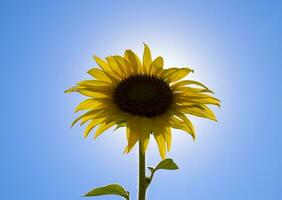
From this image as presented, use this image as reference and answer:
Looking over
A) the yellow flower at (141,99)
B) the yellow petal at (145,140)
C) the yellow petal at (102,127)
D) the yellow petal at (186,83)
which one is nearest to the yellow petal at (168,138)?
the yellow flower at (141,99)

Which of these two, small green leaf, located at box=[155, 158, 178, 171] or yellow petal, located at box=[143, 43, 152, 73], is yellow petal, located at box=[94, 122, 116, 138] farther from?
yellow petal, located at box=[143, 43, 152, 73]

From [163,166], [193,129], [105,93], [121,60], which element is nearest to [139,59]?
[121,60]

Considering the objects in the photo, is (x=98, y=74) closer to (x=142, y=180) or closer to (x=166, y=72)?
(x=166, y=72)

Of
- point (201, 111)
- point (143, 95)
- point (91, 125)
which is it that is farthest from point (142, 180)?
point (143, 95)

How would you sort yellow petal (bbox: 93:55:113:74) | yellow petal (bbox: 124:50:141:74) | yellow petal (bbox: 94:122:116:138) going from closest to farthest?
1. yellow petal (bbox: 94:122:116:138)
2. yellow petal (bbox: 93:55:113:74)
3. yellow petal (bbox: 124:50:141:74)

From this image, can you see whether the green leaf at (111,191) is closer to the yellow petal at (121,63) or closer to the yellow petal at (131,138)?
the yellow petal at (131,138)

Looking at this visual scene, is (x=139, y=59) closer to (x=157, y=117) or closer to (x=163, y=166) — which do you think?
(x=157, y=117)

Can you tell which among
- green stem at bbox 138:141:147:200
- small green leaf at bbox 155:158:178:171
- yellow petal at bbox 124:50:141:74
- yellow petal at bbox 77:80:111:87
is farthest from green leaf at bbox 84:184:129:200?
yellow petal at bbox 124:50:141:74
